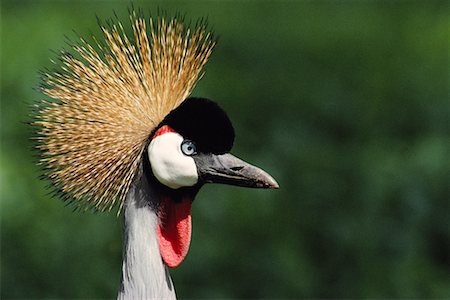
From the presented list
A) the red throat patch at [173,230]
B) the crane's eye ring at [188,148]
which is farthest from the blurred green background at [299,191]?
the crane's eye ring at [188,148]

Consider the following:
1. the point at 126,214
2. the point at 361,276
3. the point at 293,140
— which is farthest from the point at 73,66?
the point at 293,140

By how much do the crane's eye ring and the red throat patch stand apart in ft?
0.31

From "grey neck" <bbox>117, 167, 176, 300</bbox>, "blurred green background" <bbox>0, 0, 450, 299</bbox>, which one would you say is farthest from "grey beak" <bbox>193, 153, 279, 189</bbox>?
"blurred green background" <bbox>0, 0, 450, 299</bbox>

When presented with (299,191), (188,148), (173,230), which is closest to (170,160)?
(188,148)

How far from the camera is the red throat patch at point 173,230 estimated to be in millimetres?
1978

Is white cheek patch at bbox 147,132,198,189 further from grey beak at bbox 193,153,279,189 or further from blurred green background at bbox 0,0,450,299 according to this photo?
blurred green background at bbox 0,0,450,299

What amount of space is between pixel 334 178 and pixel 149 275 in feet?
5.64

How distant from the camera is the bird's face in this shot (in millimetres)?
1906

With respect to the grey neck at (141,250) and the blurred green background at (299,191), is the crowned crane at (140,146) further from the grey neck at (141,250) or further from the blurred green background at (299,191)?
the blurred green background at (299,191)

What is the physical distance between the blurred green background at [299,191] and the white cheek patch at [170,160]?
128 centimetres

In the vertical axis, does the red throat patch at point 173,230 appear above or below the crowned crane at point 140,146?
below

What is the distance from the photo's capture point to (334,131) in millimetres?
4043

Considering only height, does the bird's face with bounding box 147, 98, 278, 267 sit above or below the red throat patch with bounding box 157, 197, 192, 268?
above

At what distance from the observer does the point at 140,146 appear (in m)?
1.95
